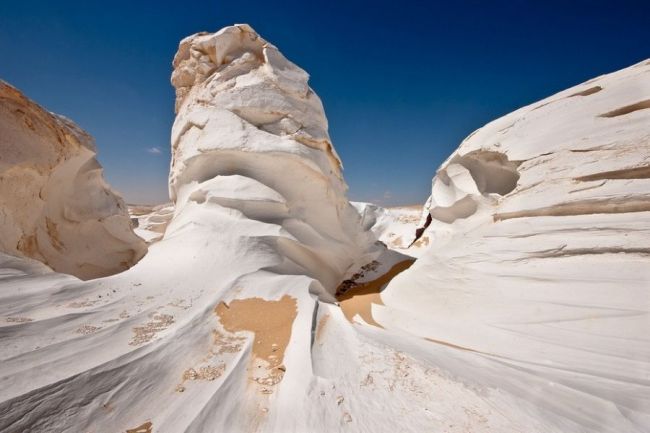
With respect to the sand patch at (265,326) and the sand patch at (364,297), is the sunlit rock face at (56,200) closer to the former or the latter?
the sand patch at (265,326)

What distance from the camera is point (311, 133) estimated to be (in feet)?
21.2

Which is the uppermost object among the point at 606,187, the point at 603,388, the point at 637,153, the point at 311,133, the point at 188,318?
the point at 311,133

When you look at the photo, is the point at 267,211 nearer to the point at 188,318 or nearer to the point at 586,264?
the point at 188,318

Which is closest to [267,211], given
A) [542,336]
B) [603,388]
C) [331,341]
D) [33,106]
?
[331,341]

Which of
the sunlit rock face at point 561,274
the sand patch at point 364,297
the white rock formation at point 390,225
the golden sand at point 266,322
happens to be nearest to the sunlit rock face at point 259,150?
the sand patch at point 364,297

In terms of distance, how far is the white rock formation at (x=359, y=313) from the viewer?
1776 mm

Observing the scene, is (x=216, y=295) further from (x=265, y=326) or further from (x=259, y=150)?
(x=259, y=150)

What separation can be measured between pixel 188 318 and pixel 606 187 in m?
4.82

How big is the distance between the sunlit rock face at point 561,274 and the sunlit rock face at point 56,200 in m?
5.13

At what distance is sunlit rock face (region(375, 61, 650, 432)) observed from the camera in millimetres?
2055

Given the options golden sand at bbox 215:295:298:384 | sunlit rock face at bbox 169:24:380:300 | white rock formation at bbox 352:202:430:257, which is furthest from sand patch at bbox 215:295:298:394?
white rock formation at bbox 352:202:430:257

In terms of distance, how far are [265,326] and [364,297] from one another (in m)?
2.62

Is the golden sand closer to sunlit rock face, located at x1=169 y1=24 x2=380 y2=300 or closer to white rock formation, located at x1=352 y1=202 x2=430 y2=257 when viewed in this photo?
sunlit rock face, located at x1=169 y1=24 x2=380 y2=300

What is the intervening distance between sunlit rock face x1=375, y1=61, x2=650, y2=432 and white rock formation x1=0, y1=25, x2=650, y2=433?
0.02m
